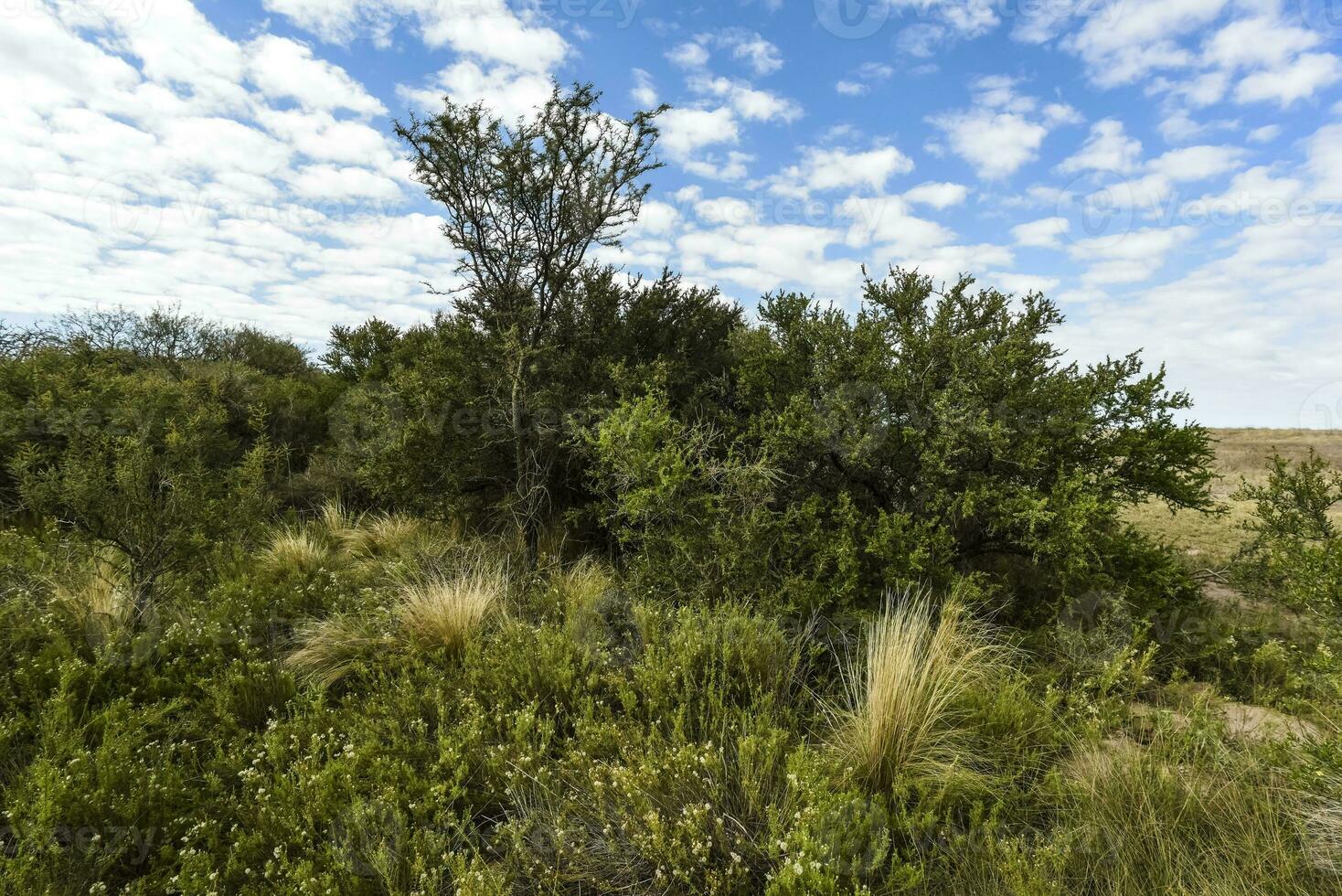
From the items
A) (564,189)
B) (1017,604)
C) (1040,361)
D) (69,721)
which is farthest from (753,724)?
(564,189)

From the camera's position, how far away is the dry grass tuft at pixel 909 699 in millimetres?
3182

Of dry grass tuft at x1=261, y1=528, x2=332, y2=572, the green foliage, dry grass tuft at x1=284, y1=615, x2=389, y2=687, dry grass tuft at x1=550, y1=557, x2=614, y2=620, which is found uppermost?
the green foliage

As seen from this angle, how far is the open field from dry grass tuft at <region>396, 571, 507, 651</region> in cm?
507

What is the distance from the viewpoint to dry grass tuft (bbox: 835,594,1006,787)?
318 cm

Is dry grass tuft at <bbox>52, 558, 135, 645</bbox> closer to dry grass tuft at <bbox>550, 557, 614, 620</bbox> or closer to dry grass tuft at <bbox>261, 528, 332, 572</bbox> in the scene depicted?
dry grass tuft at <bbox>261, 528, 332, 572</bbox>

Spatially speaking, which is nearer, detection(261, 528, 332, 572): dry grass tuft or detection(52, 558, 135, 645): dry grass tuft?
detection(52, 558, 135, 645): dry grass tuft

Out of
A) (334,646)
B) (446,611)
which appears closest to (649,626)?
(446,611)

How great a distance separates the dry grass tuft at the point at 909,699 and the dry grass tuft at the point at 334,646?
3145 mm

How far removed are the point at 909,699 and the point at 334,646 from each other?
3.79 metres

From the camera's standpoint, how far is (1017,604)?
5387 millimetres

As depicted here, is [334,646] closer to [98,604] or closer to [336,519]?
[98,604]

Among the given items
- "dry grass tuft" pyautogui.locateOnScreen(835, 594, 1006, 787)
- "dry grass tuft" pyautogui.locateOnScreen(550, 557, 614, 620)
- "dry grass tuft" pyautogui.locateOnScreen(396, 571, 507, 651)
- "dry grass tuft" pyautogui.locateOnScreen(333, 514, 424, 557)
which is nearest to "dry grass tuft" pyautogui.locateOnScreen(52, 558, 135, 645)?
"dry grass tuft" pyautogui.locateOnScreen(396, 571, 507, 651)

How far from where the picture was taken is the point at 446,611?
A: 4668mm

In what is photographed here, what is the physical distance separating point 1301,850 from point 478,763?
358cm
